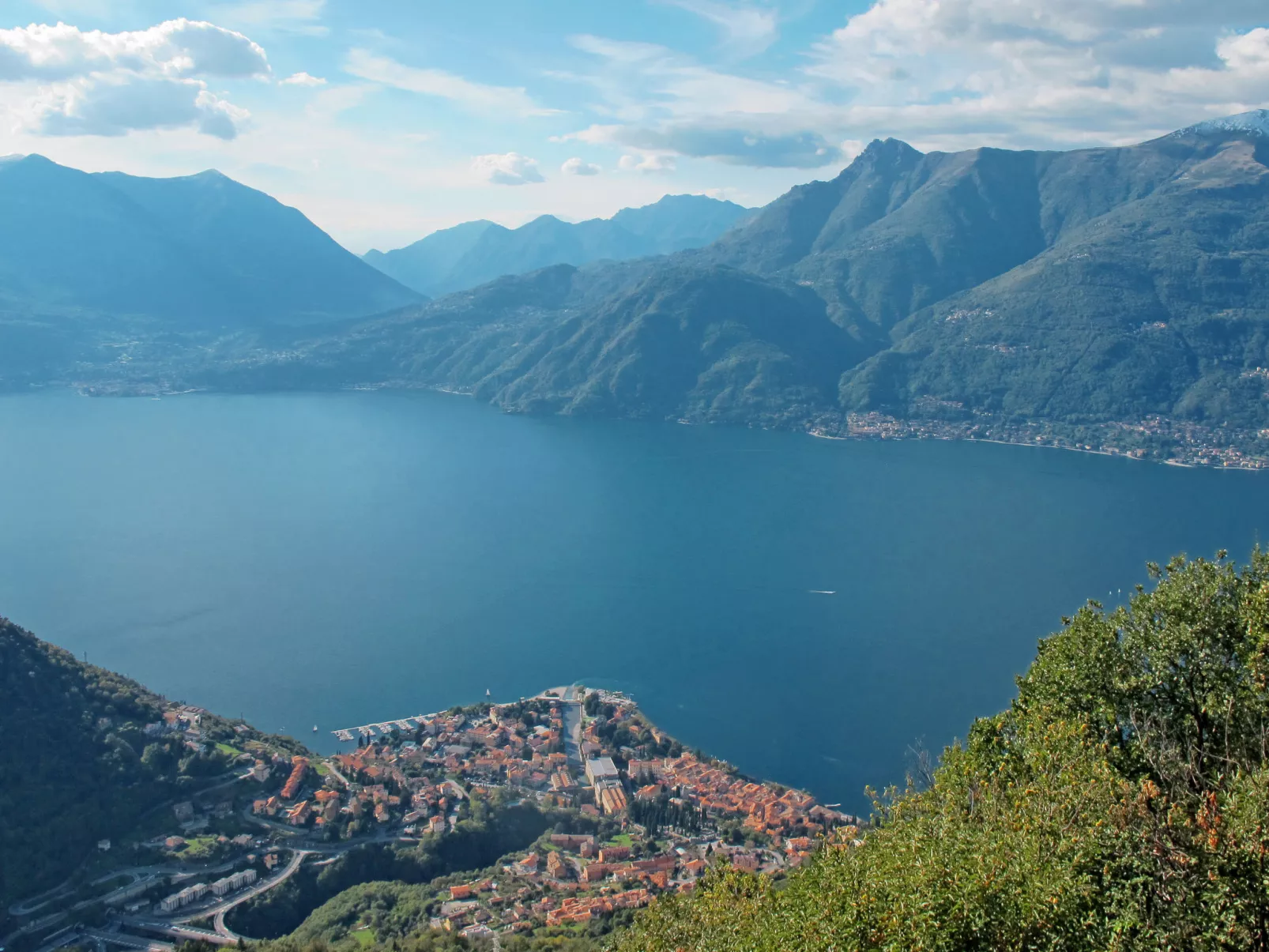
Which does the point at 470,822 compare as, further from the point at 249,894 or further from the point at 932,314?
the point at 932,314

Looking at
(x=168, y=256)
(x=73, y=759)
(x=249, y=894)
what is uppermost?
(x=168, y=256)

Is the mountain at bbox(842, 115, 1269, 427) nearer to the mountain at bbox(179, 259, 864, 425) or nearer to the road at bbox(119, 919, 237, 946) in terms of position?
the mountain at bbox(179, 259, 864, 425)

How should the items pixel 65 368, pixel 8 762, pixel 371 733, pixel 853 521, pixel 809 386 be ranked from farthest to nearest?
pixel 65 368
pixel 809 386
pixel 853 521
pixel 371 733
pixel 8 762

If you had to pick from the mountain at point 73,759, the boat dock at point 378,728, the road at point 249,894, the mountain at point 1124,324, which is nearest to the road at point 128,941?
the road at point 249,894

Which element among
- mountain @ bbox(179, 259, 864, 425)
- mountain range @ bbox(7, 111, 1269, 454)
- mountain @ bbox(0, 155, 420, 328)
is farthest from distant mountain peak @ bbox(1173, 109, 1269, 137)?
mountain @ bbox(0, 155, 420, 328)

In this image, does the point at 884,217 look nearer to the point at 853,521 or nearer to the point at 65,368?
the point at 853,521

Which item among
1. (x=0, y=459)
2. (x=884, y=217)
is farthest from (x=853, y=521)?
(x=884, y=217)

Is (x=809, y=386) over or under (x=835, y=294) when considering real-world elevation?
under

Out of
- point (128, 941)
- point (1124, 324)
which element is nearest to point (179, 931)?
point (128, 941)
